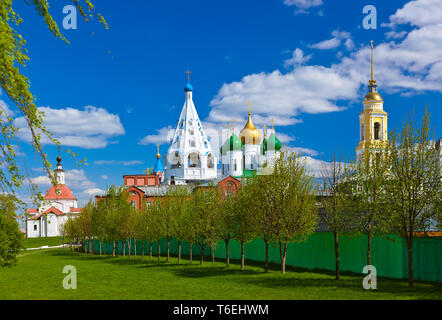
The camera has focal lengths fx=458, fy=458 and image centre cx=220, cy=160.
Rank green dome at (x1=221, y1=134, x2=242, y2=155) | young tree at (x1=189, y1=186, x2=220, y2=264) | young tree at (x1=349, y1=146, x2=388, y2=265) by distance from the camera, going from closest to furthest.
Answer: young tree at (x1=349, y1=146, x2=388, y2=265) → young tree at (x1=189, y1=186, x2=220, y2=264) → green dome at (x1=221, y1=134, x2=242, y2=155)

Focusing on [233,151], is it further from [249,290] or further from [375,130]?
[249,290]

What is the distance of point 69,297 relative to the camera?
17812 mm

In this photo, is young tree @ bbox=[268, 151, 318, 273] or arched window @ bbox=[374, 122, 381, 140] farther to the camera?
arched window @ bbox=[374, 122, 381, 140]

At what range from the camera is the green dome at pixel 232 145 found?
88.9 metres

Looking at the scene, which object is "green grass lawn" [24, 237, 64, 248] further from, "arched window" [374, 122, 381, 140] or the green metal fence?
the green metal fence

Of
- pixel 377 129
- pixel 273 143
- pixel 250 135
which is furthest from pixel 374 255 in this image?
pixel 250 135

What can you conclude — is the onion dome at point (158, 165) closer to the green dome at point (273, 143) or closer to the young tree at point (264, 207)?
the green dome at point (273, 143)

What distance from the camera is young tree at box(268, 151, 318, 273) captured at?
24484 mm

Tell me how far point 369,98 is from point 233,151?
3903 centimetres

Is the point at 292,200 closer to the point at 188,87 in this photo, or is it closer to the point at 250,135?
the point at 250,135

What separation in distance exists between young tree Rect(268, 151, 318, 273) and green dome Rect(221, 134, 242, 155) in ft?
207

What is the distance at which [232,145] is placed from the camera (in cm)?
8900

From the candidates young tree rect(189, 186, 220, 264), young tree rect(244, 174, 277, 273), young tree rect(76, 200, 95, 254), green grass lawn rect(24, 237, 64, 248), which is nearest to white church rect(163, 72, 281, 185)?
green grass lawn rect(24, 237, 64, 248)

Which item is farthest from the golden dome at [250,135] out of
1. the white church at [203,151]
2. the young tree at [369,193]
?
the young tree at [369,193]
